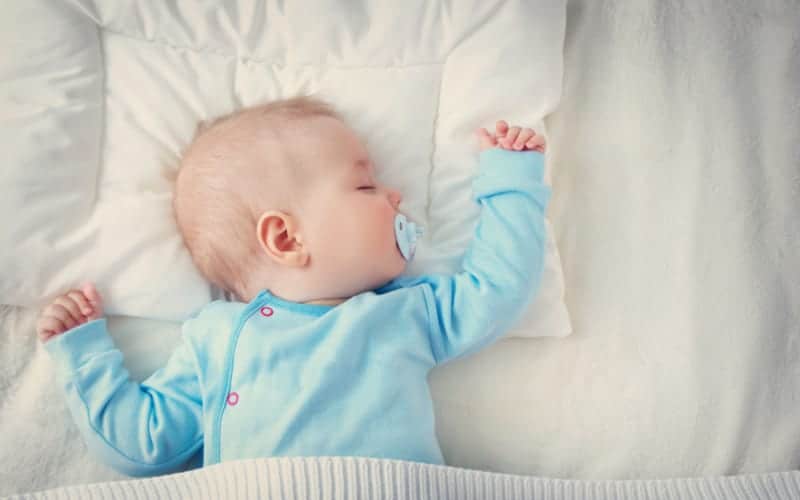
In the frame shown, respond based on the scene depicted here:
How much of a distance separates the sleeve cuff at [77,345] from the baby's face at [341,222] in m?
0.30

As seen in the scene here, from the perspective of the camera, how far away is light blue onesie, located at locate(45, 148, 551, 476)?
98 cm

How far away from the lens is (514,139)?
1.14m

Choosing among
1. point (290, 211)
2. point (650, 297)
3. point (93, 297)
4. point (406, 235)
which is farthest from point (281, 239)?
point (650, 297)

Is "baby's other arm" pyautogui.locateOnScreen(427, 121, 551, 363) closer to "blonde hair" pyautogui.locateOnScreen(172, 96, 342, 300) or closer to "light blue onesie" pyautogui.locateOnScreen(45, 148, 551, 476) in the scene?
"light blue onesie" pyautogui.locateOnScreen(45, 148, 551, 476)

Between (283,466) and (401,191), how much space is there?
0.46 meters

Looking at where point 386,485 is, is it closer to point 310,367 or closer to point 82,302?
point 310,367

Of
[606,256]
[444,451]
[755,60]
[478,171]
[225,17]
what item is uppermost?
[225,17]

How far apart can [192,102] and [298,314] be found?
0.38 metres

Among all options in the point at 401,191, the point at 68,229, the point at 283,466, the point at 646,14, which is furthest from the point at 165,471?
the point at 646,14

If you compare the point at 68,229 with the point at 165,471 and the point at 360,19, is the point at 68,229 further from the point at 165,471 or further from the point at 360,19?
the point at 360,19

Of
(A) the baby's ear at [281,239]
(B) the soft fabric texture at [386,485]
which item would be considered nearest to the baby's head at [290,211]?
(A) the baby's ear at [281,239]

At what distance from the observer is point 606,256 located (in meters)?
1.16

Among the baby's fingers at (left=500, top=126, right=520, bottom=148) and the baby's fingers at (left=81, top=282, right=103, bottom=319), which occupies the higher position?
the baby's fingers at (left=500, top=126, right=520, bottom=148)

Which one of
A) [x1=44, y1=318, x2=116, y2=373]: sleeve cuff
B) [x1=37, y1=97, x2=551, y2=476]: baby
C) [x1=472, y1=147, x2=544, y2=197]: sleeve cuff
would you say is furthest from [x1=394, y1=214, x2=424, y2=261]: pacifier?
[x1=44, y1=318, x2=116, y2=373]: sleeve cuff
